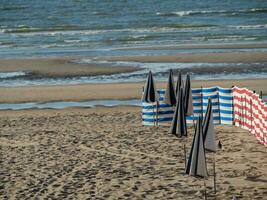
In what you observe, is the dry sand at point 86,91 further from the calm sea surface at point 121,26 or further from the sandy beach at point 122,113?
the calm sea surface at point 121,26

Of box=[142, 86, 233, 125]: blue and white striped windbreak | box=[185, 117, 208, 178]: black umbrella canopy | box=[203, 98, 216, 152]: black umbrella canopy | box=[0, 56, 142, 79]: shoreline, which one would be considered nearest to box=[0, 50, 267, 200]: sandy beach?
box=[142, 86, 233, 125]: blue and white striped windbreak

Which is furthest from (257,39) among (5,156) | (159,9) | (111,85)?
(159,9)

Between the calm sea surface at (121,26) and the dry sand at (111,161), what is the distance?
1168 cm

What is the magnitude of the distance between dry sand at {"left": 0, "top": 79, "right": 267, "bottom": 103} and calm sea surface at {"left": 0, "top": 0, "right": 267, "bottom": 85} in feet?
8.37

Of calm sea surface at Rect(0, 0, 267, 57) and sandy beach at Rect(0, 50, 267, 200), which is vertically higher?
calm sea surface at Rect(0, 0, 267, 57)

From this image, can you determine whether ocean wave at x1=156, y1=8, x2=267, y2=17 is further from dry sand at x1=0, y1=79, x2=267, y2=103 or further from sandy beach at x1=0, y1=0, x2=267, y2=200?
dry sand at x1=0, y1=79, x2=267, y2=103

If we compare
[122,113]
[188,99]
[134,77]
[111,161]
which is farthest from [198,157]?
[134,77]

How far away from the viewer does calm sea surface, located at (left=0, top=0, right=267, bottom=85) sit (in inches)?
2046

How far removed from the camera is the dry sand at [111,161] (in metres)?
16.6

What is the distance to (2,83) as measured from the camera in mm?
35656

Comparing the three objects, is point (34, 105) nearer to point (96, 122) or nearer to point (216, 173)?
point (96, 122)

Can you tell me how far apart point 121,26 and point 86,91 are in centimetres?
4033

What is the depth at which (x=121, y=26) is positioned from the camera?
7144 centimetres

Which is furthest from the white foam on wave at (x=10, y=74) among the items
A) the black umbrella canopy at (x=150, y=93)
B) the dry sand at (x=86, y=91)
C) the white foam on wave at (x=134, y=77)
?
the black umbrella canopy at (x=150, y=93)
